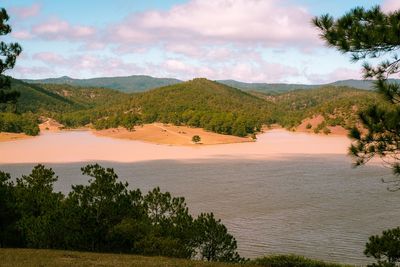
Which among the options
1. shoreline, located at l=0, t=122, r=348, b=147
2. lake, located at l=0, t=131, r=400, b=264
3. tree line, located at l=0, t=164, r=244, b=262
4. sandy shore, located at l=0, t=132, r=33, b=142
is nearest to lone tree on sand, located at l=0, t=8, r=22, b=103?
tree line, located at l=0, t=164, r=244, b=262

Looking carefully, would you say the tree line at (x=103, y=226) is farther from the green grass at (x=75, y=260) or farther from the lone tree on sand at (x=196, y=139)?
the lone tree on sand at (x=196, y=139)

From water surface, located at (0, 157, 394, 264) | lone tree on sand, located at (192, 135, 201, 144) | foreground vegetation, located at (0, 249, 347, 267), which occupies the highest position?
lone tree on sand, located at (192, 135, 201, 144)

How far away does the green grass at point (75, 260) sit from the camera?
17.9 meters

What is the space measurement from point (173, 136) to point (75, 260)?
131140 millimetres

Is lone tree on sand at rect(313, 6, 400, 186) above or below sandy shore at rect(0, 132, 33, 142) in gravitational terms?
above

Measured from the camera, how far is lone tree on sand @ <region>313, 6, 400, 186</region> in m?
12.9

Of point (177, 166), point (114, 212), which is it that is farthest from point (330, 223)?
point (177, 166)

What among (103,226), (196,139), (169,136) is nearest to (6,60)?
(103,226)

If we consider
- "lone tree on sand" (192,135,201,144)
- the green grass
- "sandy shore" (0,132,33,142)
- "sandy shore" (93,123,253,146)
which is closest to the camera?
the green grass

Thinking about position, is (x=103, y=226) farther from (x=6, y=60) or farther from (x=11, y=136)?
(x=11, y=136)

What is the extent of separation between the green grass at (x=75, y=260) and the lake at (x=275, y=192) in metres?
14.4

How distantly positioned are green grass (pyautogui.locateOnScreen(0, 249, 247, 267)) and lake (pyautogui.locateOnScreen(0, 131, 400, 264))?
14.4 meters

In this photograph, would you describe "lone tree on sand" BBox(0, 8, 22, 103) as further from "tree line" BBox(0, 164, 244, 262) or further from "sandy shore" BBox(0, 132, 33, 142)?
"sandy shore" BBox(0, 132, 33, 142)

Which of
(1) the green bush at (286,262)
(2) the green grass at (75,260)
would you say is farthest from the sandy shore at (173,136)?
(2) the green grass at (75,260)
